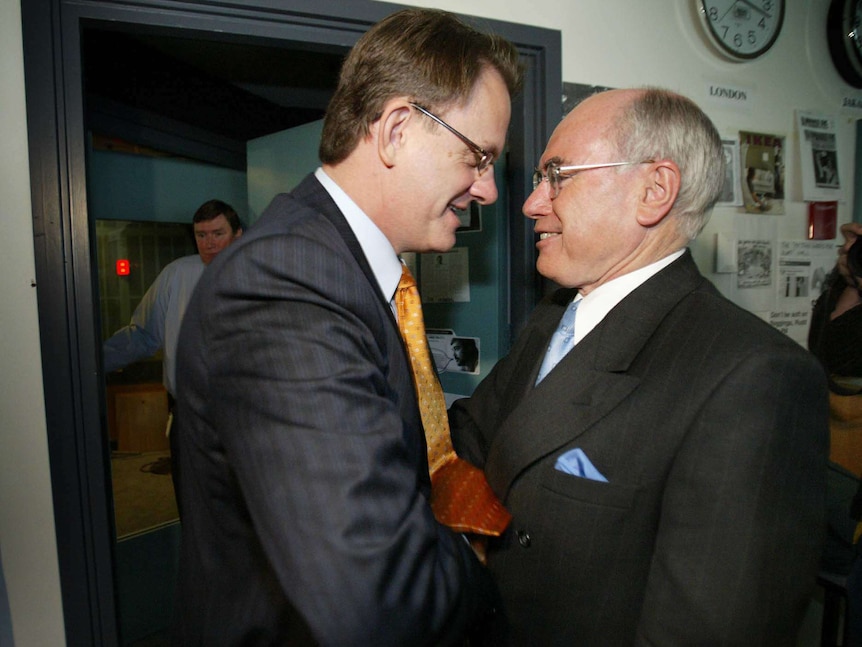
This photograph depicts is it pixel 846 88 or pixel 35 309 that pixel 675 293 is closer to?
pixel 35 309

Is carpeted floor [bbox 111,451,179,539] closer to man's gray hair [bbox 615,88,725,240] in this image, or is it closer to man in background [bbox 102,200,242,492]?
man in background [bbox 102,200,242,492]

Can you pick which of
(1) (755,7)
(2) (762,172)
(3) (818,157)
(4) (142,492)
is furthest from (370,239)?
(4) (142,492)

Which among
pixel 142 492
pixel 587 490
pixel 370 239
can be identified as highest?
pixel 370 239

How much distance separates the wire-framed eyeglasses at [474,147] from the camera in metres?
0.94

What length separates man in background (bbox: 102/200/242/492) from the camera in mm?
2662

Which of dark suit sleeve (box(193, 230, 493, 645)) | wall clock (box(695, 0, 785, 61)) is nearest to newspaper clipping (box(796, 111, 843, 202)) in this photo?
wall clock (box(695, 0, 785, 61))

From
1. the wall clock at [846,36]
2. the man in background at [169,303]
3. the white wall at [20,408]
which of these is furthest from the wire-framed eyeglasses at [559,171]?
the man in background at [169,303]

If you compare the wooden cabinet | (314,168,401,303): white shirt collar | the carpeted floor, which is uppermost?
(314,168,401,303): white shirt collar

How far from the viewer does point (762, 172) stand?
1910 mm

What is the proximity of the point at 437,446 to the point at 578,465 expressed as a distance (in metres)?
0.28

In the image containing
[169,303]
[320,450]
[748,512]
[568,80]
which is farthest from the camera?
[169,303]

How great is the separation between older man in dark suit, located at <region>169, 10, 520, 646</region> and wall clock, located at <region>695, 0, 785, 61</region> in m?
1.18

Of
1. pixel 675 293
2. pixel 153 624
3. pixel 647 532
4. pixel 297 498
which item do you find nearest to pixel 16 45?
pixel 297 498

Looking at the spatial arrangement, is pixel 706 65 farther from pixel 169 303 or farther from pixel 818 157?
pixel 169 303
